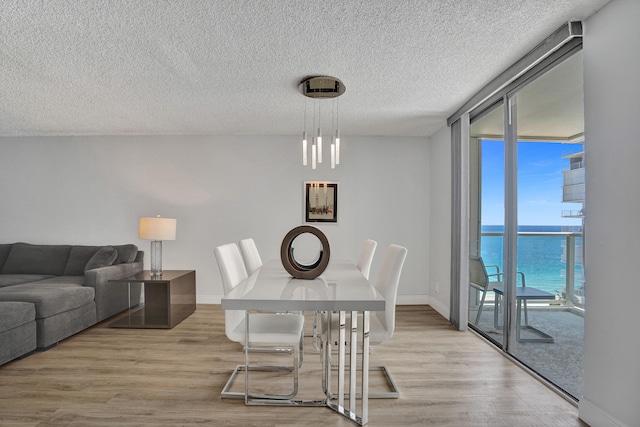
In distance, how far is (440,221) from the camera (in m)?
4.84

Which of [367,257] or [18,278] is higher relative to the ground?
[367,257]

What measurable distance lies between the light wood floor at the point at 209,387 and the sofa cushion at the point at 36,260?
59.5 inches

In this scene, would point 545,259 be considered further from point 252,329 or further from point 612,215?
point 252,329

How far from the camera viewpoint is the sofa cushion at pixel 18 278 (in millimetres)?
4242

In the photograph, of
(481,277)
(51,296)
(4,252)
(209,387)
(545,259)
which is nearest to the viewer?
(209,387)

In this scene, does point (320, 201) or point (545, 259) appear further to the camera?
point (320, 201)

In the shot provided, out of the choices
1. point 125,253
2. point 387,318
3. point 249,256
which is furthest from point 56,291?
point 387,318

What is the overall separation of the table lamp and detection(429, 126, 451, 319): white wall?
10.7 ft

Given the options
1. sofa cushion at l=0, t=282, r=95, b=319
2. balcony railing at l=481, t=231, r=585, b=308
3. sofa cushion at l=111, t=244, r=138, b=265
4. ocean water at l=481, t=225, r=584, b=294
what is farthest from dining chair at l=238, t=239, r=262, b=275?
balcony railing at l=481, t=231, r=585, b=308

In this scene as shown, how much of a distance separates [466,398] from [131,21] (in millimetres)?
3090

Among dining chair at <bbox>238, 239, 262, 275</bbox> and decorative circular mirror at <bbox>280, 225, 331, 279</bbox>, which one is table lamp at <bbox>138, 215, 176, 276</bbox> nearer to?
dining chair at <bbox>238, 239, 262, 275</bbox>

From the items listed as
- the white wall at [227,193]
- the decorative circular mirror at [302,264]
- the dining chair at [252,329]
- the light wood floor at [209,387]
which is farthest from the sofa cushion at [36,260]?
the decorative circular mirror at [302,264]

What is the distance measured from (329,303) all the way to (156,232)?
10.2ft

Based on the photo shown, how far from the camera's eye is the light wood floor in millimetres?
2203
